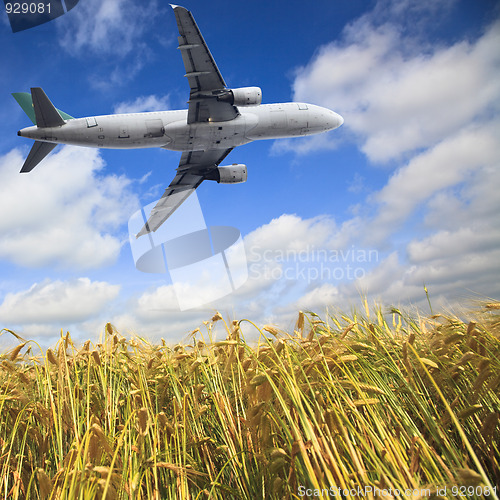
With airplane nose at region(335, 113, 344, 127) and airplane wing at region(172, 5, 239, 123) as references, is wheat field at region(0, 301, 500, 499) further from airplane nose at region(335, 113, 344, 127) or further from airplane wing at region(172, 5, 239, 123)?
airplane nose at region(335, 113, 344, 127)

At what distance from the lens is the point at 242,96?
2455cm

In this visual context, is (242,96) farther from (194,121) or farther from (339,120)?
(339,120)

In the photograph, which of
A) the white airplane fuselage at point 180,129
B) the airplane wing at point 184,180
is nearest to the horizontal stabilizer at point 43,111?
the white airplane fuselage at point 180,129

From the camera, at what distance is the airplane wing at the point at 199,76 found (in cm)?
2086

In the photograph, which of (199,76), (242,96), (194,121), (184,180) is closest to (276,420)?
(199,76)

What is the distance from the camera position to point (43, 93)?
2444cm

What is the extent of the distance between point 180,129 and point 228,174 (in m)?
7.16

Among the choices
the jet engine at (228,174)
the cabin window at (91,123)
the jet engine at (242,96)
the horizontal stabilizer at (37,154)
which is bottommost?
the jet engine at (228,174)

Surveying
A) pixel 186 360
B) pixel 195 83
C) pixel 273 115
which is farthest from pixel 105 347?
pixel 273 115

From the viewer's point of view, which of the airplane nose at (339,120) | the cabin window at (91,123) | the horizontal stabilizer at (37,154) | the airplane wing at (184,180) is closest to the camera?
the cabin window at (91,123)

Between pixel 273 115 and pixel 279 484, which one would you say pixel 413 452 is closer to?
pixel 279 484

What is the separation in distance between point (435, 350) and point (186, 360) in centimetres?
298

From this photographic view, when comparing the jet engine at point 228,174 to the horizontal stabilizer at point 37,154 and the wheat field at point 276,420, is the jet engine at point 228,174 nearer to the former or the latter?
the horizontal stabilizer at point 37,154

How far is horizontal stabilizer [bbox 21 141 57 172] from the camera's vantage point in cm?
2795
